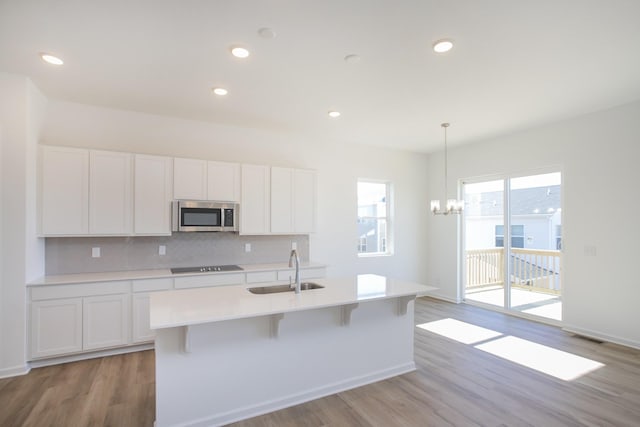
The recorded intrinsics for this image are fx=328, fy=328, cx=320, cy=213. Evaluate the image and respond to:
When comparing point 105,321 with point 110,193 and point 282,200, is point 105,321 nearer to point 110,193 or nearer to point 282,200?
point 110,193

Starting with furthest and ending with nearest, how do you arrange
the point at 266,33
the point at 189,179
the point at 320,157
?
the point at 320,157
the point at 189,179
the point at 266,33

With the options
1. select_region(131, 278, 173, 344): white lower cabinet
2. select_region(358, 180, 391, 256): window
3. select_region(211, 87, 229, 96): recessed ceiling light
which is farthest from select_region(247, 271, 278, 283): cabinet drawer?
select_region(211, 87, 229, 96): recessed ceiling light

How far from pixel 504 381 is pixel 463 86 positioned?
281 centimetres

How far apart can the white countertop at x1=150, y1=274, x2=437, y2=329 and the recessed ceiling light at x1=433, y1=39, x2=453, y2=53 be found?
1971 millimetres

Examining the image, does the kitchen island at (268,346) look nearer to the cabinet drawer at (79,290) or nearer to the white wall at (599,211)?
the cabinet drawer at (79,290)

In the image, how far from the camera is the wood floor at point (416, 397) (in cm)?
238

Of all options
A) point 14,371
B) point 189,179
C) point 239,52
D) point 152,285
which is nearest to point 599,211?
point 239,52

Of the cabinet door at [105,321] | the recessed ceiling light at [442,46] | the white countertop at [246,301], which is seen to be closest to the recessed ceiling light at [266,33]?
the recessed ceiling light at [442,46]

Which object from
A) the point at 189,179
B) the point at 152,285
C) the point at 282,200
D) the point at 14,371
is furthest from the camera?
the point at 282,200

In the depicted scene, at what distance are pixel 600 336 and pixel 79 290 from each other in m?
5.92

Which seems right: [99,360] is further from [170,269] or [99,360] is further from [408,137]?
[408,137]

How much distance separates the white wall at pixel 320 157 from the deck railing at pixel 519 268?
965 millimetres

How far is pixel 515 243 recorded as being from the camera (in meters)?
5.16

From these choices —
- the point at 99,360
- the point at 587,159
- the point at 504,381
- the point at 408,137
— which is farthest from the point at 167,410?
the point at 587,159
